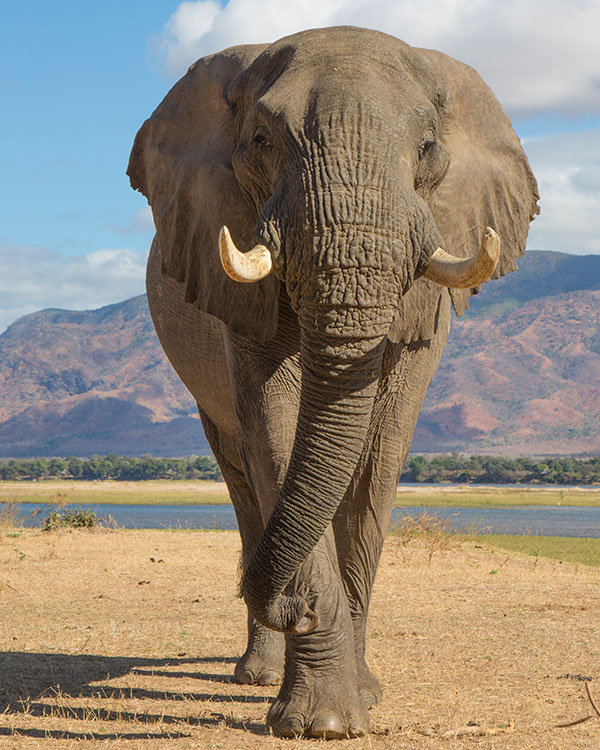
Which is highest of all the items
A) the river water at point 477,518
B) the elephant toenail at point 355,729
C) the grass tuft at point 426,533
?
the elephant toenail at point 355,729

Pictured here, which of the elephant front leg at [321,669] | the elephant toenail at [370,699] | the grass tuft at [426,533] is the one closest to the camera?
the elephant front leg at [321,669]

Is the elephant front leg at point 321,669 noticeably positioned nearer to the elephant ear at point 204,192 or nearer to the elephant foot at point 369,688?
the elephant foot at point 369,688

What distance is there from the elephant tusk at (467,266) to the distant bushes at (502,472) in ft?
291

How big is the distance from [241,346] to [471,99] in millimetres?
2205

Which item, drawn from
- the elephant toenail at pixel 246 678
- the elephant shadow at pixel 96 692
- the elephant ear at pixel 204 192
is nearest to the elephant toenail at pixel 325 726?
the elephant shadow at pixel 96 692

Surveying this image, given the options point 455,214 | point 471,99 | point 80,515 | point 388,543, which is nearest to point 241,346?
point 455,214

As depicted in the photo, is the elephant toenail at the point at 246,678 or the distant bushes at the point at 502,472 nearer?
the elephant toenail at the point at 246,678

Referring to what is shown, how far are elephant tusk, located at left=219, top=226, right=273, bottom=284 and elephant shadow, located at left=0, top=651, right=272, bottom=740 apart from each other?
282 centimetres

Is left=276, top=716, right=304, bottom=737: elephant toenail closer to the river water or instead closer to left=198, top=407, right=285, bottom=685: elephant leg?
left=198, top=407, right=285, bottom=685: elephant leg

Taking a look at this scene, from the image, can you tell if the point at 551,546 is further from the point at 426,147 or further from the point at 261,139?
the point at 261,139

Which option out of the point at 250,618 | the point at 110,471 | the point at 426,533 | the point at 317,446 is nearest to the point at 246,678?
the point at 250,618

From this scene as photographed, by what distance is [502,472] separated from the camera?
335 feet

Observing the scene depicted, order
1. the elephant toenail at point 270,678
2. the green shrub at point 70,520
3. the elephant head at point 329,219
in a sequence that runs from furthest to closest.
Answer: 1. the green shrub at point 70,520
2. the elephant toenail at point 270,678
3. the elephant head at point 329,219

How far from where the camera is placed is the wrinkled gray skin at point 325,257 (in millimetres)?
5043
